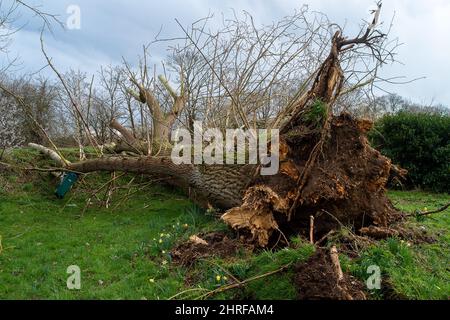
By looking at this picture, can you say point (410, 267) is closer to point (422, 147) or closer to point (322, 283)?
point (322, 283)

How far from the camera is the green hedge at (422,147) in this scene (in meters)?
10.5

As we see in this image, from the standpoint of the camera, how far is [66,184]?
8766mm

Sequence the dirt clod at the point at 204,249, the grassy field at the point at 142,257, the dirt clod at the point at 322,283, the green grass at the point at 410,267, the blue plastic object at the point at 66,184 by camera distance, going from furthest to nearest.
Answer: the blue plastic object at the point at 66,184, the dirt clod at the point at 204,249, the grassy field at the point at 142,257, the green grass at the point at 410,267, the dirt clod at the point at 322,283

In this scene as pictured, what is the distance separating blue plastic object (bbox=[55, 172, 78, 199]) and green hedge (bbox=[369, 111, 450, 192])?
7.00 metres

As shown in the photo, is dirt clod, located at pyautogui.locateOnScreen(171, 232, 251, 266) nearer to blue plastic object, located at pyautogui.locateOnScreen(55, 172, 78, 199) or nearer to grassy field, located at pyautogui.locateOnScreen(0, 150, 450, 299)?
grassy field, located at pyautogui.locateOnScreen(0, 150, 450, 299)

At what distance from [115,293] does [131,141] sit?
6.40 meters

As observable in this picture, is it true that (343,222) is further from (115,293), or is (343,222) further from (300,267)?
(115,293)

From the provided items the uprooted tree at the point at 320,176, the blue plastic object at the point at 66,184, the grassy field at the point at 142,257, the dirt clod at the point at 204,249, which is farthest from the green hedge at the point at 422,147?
the blue plastic object at the point at 66,184

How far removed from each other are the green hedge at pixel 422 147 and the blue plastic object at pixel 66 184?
700cm

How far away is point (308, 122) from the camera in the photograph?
5555mm

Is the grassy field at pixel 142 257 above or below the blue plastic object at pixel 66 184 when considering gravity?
below

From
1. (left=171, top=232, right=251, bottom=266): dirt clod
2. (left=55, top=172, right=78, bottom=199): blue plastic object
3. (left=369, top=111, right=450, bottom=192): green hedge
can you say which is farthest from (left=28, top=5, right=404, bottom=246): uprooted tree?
(left=369, top=111, right=450, bottom=192): green hedge

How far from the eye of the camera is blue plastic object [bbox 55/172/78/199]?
28.1 ft

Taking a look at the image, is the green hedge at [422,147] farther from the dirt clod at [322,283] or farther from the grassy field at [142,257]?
the dirt clod at [322,283]
